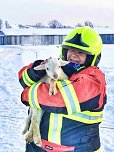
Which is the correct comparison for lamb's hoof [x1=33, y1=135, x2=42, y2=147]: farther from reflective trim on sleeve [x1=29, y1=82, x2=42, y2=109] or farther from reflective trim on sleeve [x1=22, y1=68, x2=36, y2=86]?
reflective trim on sleeve [x1=22, y1=68, x2=36, y2=86]

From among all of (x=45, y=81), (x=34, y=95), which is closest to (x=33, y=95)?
(x=34, y=95)

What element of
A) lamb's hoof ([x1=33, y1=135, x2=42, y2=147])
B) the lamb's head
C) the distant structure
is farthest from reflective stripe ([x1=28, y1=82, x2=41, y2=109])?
the distant structure

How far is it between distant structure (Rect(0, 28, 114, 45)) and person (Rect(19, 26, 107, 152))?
55.3 meters

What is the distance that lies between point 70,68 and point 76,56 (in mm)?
136

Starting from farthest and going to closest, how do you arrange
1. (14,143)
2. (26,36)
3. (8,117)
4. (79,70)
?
(26,36)
(8,117)
(14,143)
(79,70)

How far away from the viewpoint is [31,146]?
2.51 m

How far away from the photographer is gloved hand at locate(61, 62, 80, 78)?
2.23 meters

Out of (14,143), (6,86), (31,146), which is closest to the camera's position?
(31,146)

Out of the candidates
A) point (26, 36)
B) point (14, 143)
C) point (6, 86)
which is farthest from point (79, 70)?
point (26, 36)

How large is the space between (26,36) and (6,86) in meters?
49.2

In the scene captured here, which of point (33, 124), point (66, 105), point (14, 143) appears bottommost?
point (14, 143)

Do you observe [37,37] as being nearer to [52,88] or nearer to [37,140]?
[37,140]

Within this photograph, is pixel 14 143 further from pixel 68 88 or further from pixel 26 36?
pixel 26 36

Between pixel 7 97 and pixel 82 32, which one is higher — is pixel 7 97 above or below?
below
